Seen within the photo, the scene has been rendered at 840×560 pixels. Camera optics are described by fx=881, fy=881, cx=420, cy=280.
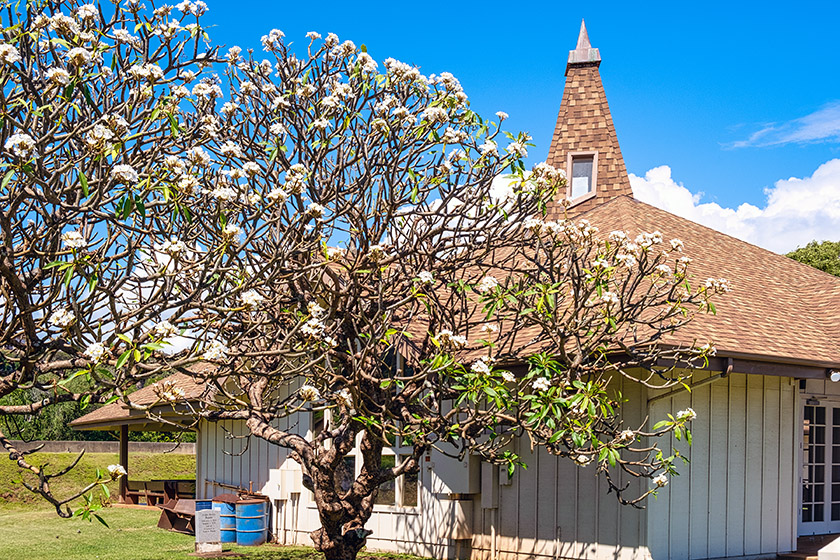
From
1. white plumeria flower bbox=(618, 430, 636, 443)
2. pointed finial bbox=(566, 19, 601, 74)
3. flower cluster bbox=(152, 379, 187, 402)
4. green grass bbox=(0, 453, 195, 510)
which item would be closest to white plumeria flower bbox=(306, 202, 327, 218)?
flower cluster bbox=(152, 379, 187, 402)

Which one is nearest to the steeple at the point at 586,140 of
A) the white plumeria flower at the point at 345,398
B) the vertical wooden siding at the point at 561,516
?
the vertical wooden siding at the point at 561,516

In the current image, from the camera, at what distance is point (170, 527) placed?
17.6m

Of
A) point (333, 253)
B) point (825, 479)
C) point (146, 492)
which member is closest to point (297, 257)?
point (333, 253)

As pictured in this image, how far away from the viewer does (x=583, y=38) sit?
18.6 metres

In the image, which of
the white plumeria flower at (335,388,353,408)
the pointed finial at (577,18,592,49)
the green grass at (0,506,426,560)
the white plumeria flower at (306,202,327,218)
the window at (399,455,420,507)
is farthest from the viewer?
the pointed finial at (577,18,592,49)

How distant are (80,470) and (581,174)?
62.6ft

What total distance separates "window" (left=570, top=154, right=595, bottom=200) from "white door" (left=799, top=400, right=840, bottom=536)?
6.16 meters

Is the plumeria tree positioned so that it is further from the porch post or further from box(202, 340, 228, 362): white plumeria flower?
the porch post

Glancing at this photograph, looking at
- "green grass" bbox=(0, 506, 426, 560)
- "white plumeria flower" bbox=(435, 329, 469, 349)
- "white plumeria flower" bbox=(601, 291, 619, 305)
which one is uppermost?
"white plumeria flower" bbox=(601, 291, 619, 305)

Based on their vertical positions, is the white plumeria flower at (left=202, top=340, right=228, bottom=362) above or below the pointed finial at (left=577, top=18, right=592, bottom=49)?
below

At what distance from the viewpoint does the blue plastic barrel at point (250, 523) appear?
14.6 meters

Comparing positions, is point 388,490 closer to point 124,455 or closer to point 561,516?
point 561,516

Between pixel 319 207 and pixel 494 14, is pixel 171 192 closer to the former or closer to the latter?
pixel 319 207

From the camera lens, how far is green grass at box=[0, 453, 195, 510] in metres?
25.3
